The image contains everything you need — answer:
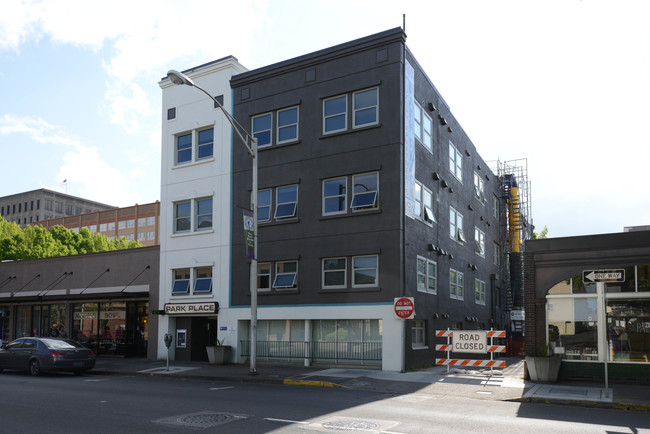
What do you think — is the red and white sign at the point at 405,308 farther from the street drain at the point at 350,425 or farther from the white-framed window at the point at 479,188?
the white-framed window at the point at 479,188

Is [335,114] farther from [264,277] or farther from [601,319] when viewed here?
[601,319]

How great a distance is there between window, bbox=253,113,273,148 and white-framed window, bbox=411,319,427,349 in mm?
9742

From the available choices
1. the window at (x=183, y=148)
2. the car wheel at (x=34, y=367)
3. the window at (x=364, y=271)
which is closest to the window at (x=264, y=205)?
the window at (x=364, y=271)

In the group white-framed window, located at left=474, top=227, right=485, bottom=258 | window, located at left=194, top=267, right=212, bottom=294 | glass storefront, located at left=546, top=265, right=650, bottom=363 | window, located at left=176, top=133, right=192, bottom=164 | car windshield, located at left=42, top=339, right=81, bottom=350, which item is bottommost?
car windshield, located at left=42, top=339, right=81, bottom=350

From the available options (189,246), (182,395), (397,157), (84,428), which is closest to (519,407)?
(182,395)

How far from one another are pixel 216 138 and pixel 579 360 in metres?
17.5

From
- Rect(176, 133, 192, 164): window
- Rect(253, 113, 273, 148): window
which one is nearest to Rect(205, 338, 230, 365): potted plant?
Rect(253, 113, 273, 148): window

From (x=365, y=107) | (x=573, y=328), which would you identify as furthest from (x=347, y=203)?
(x=573, y=328)

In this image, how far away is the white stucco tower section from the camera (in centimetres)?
2644

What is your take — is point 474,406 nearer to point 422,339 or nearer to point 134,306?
point 422,339

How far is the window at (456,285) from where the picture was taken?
95.2 feet

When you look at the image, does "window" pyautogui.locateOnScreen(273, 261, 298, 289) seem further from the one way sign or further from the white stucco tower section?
the one way sign

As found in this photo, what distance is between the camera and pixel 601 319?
17.7 meters

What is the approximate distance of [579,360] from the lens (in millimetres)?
17703
